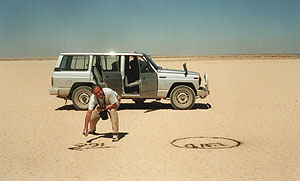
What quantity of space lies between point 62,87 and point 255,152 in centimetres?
763

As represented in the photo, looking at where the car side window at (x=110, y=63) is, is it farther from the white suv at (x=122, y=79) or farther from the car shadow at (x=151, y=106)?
the car shadow at (x=151, y=106)

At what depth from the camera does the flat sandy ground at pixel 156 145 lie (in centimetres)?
665

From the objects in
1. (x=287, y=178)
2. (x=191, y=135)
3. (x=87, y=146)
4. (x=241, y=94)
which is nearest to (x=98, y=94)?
(x=87, y=146)

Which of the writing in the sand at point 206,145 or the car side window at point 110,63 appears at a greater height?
the car side window at point 110,63

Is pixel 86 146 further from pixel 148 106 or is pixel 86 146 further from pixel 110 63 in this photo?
pixel 148 106

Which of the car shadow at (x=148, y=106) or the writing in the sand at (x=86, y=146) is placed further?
the car shadow at (x=148, y=106)

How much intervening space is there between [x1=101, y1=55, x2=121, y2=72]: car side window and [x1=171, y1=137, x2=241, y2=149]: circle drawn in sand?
4984 mm

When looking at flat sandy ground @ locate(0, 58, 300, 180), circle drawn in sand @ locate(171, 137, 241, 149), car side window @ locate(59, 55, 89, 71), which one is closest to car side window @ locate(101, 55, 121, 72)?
car side window @ locate(59, 55, 89, 71)

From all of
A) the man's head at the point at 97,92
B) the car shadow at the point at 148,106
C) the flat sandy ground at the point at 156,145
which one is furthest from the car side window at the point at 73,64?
the man's head at the point at 97,92

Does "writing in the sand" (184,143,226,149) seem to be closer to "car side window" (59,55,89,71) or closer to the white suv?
the white suv

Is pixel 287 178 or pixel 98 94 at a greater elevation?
pixel 98 94

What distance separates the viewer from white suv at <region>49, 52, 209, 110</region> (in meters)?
13.5

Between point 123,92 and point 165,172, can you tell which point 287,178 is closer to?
point 165,172

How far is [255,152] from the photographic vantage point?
7918mm
